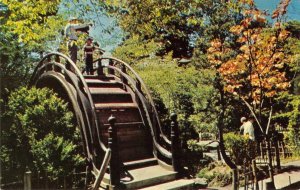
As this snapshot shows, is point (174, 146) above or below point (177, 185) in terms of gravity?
above

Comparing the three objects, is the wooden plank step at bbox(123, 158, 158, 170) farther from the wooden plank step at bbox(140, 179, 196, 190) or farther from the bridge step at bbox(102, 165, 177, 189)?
the wooden plank step at bbox(140, 179, 196, 190)

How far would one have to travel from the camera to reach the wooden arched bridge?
8216 millimetres

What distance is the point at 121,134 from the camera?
9945mm

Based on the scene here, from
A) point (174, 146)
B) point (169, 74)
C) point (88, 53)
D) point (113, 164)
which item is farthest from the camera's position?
point (169, 74)

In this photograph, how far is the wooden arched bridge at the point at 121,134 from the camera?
8216mm

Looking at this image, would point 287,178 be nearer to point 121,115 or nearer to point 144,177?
point 144,177

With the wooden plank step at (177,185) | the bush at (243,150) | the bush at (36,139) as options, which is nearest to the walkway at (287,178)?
the bush at (243,150)

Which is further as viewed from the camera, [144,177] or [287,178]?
[287,178]

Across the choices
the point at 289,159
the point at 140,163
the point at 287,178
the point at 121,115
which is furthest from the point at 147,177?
the point at 289,159

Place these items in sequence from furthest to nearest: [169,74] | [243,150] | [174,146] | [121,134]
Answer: [169,74]
[243,150]
[121,134]
[174,146]

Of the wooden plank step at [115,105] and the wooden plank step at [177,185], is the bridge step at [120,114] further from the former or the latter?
the wooden plank step at [177,185]

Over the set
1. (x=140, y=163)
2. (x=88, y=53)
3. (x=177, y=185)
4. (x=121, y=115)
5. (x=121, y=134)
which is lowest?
(x=177, y=185)

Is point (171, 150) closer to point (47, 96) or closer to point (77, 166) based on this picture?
point (77, 166)

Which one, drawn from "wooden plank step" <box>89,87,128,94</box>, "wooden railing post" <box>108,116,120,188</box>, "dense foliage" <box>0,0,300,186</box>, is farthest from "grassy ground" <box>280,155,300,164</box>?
"wooden railing post" <box>108,116,120,188</box>
